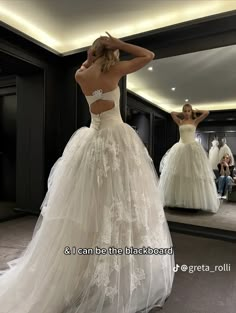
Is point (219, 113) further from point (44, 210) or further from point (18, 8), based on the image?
point (18, 8)

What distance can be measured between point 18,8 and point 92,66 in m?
1.75

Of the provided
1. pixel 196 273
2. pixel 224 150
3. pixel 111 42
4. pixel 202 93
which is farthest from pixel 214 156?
pixel 111 42

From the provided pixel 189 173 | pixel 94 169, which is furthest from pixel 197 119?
pixel 94 169

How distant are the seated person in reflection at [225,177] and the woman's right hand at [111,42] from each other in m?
2.12

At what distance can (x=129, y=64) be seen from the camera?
4.40ft

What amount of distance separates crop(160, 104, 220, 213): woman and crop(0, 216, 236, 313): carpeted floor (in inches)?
20.1

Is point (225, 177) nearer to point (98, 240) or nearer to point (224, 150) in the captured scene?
point (224, 150)

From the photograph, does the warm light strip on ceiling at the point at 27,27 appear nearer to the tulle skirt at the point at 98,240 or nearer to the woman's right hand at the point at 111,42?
the woman's right hand at the point at 111,42

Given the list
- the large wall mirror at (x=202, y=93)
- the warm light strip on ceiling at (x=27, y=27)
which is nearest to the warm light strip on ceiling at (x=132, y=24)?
the warm light strip on ceiling at (x=27, y=27)

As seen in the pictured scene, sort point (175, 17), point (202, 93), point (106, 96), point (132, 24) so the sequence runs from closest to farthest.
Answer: point (106, 96) → point (175, 17) → point (132, 24) → point (202, 93)

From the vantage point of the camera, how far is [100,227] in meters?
1.24

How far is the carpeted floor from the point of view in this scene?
4.75 ft

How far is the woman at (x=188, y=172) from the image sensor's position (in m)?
2.93

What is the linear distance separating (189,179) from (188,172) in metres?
0.09
